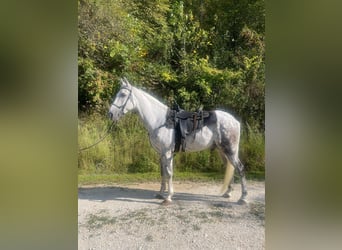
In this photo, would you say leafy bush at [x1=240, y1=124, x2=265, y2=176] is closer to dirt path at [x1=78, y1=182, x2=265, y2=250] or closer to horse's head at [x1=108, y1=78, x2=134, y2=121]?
dirt path at [x1=78, y1=182, x2=265, y2=250]

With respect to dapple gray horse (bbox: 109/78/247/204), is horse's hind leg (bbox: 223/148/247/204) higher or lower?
lower

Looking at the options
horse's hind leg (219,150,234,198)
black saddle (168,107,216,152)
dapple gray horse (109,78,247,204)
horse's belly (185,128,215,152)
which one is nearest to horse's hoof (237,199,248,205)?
dapple gray horse (109,78,247,204)

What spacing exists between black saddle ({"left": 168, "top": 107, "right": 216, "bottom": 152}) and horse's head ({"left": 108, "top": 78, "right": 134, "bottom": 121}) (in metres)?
0.43

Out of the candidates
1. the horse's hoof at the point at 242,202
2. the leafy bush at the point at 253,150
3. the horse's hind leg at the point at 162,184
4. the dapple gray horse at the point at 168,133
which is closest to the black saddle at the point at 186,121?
the dapple gray horse at the point at 168,133

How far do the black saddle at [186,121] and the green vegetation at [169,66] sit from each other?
2.8 inches

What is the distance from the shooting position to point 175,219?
3543mm

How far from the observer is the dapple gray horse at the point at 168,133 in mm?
3553

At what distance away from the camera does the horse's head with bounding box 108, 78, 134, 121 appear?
3568 millimetres

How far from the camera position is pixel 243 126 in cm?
352
